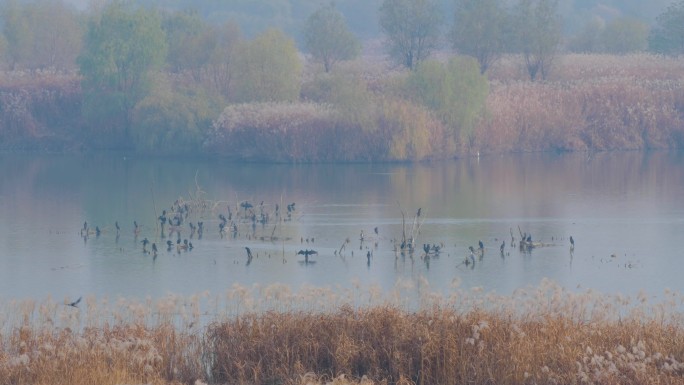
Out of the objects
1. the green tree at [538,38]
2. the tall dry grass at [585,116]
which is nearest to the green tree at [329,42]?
the green tree at [538,38]

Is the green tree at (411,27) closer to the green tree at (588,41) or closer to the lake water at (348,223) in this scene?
the green tree at (588,41)

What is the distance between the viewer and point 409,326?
46.9 ft

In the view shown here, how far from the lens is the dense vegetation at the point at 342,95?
1836 inches

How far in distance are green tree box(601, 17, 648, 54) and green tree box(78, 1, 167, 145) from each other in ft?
106

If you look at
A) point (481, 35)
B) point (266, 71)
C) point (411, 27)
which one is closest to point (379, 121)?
point (266, 71)

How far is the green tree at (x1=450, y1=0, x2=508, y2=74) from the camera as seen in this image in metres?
63.0

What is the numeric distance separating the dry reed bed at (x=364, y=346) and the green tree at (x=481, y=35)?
1908 inches

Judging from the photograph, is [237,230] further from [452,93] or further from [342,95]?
[452,93]

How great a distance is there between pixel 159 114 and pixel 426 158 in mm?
11375

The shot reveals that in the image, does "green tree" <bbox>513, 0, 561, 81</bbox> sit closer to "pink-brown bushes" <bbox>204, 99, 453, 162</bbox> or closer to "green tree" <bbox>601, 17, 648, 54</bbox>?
"green tree" <bbox>601, 17, 648, 54</bbox>

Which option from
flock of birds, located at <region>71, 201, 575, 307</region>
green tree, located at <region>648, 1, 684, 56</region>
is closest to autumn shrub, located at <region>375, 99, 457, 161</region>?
flock of birds, located at <region>71, 201, 575, 307</region>

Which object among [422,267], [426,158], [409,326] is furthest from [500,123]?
[409,326]

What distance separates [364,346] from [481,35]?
5052 centimetres

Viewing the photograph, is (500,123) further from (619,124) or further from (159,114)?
(159,114)
